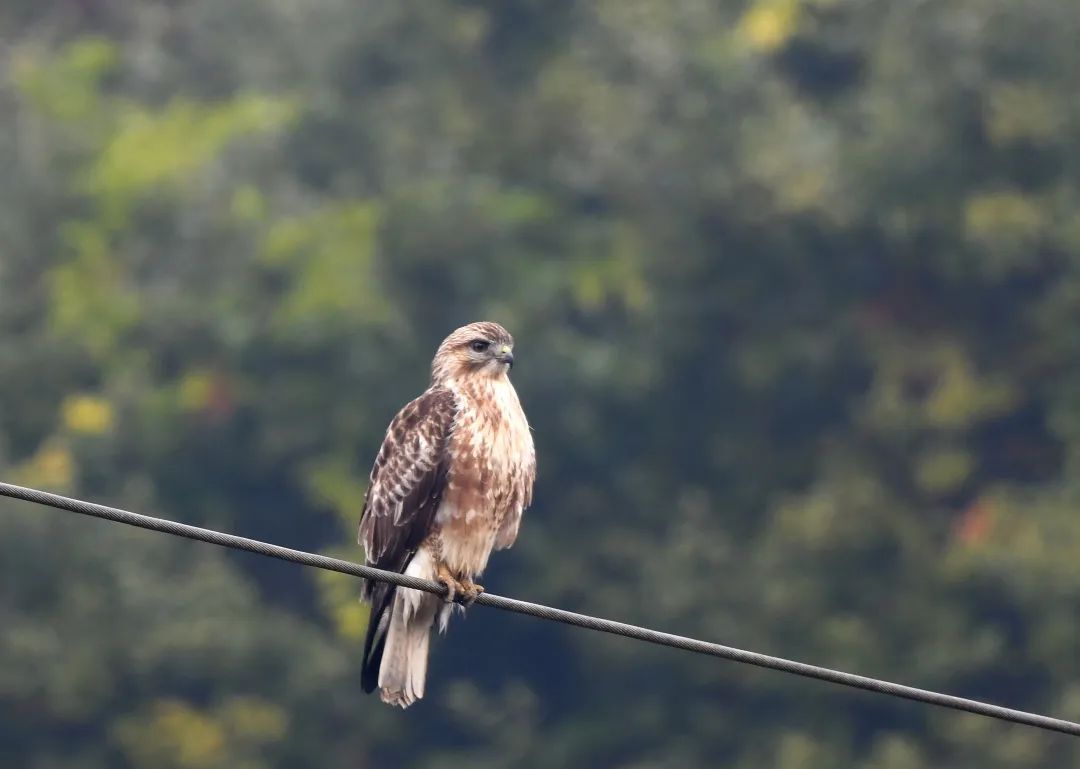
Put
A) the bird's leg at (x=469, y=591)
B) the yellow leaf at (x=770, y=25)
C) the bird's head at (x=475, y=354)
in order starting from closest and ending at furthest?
the bird's leg at (x=469, y=591), the bird's head at (x=475, y=354), the yellow leaf at (x=770, y=25)

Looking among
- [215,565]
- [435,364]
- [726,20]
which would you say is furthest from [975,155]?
[435,364]

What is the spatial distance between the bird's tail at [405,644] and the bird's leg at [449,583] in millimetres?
59

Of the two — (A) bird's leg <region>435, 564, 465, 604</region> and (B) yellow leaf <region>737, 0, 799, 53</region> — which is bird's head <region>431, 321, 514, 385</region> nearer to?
(A) bird's leg <region>435, 564, 465, 604</region>

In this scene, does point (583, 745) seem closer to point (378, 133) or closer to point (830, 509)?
point (830, 509)

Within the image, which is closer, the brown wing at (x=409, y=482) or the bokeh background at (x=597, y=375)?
the brown wing at (x=409, y=482)

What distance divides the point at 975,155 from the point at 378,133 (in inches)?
469

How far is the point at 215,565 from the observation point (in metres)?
33.8

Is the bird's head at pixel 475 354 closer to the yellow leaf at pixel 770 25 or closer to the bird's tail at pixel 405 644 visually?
the bird's tail at pixel 405 644

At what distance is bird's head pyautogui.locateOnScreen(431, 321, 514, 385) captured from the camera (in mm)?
8414

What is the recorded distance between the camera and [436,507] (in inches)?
319

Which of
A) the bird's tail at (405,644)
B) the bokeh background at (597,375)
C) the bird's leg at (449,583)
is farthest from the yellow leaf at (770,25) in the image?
the bird's leg at (449,583)

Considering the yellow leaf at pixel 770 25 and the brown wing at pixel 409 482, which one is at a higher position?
the yellow leaf at pixel 770 25

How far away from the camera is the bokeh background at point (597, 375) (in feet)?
103

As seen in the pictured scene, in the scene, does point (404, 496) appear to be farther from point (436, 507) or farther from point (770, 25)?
point (770, 25)
